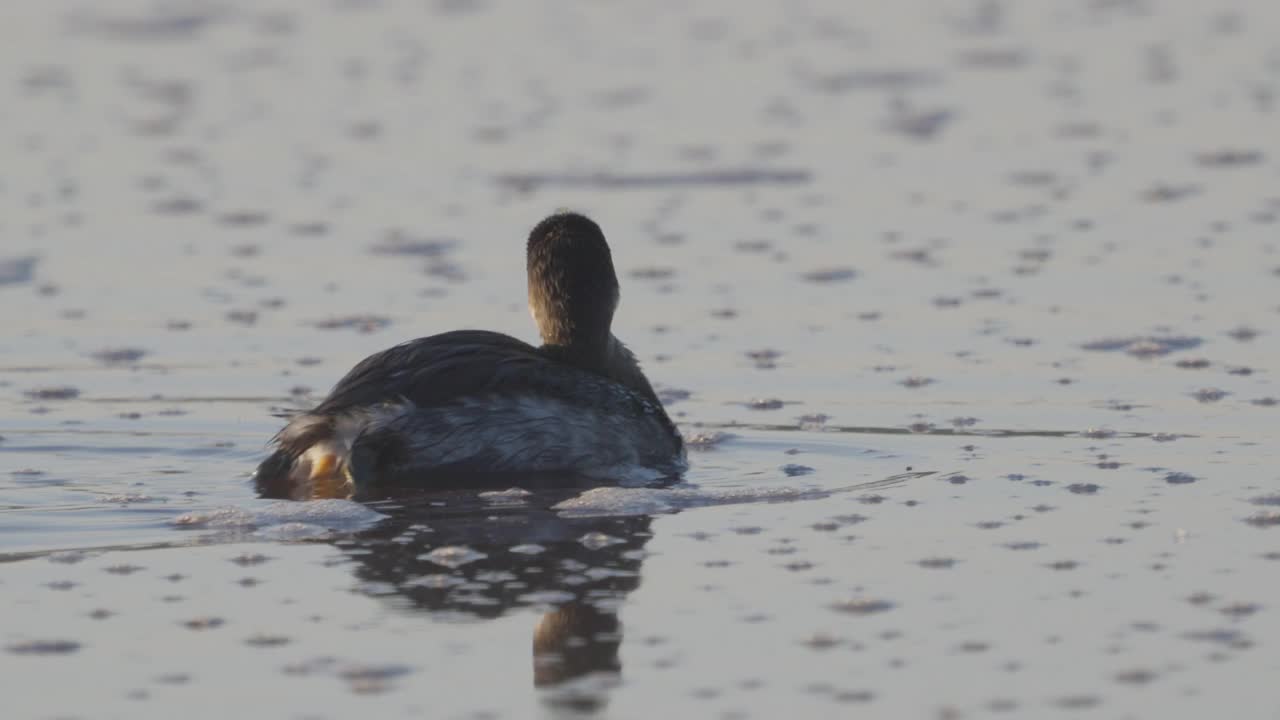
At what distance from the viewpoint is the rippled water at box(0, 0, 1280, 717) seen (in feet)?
21.0

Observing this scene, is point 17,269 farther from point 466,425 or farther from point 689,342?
point 466,425

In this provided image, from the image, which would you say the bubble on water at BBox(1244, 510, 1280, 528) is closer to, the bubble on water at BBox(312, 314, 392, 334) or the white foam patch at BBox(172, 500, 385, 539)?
the white foam patch at BBox(172, 500, 385, 539)

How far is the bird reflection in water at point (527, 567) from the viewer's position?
637cm

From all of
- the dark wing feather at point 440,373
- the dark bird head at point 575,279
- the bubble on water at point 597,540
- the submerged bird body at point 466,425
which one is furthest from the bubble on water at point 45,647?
the dark bird head at point 575,279

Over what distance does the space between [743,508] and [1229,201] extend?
6.57 metres

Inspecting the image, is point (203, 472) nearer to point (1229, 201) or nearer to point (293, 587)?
point (293, 587)

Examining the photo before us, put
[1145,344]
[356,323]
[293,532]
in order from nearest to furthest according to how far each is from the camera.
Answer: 1. [293,532]
2. [1145,344]
3. [356,323]

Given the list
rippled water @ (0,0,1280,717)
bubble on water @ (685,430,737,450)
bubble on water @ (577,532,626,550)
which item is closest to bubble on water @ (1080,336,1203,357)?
rippled water @ (0,0,1280,717)

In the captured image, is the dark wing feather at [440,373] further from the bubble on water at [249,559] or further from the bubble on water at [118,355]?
the bubble on water at [118,355]

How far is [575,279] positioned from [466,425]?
1053mm

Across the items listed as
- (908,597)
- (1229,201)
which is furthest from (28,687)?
(1229,201)

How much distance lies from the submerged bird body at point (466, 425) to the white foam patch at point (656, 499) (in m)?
0.42

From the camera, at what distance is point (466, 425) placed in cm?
874

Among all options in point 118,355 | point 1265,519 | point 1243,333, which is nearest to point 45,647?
point 1265,519
